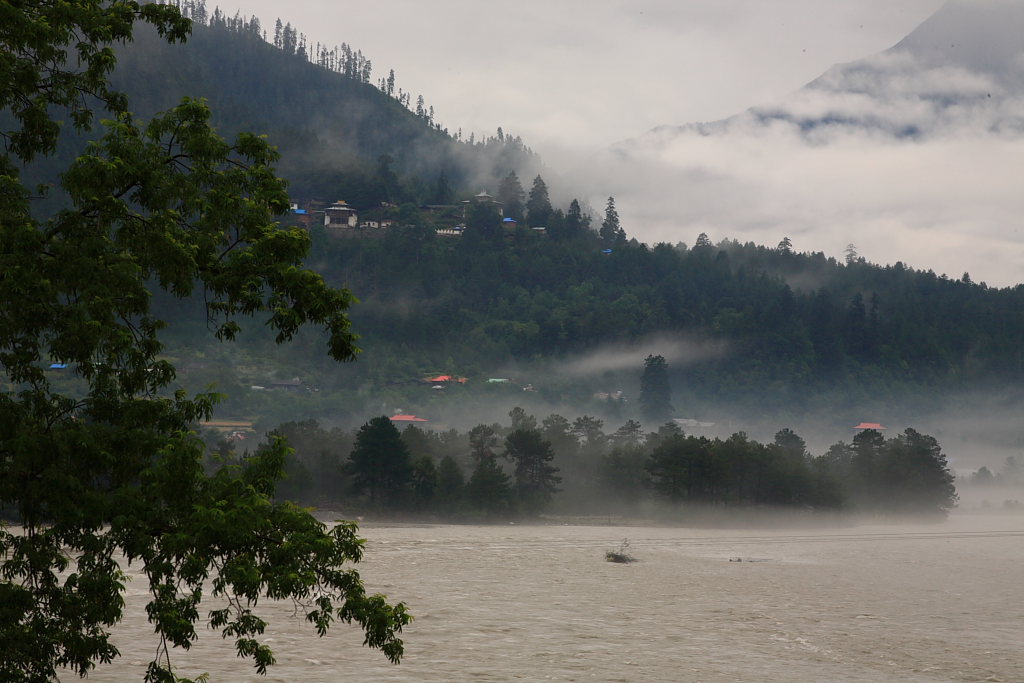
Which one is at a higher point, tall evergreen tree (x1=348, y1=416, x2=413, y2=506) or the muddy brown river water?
tall evergreen tree (x1=348, y1=416, x2=413, y2=506)

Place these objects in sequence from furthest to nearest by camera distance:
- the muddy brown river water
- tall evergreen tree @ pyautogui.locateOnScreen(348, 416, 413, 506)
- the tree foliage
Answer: tall evergreen tree @ pyautogui.locateOnScreen(348, 416, 413, 506) → the muddy brown river water → the tree foliage

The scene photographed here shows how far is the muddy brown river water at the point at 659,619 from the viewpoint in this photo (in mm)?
35531

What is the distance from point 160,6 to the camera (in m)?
18.8

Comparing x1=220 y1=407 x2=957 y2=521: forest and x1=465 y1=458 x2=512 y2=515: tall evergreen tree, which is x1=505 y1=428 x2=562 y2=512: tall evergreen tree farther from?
x1=465 y1=458 x2=512 y2=515: tall evergreen tree

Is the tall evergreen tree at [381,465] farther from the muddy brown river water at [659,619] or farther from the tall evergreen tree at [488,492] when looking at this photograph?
the muddy brown river water at [659,619]

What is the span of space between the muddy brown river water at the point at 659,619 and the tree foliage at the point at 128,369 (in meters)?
16.0

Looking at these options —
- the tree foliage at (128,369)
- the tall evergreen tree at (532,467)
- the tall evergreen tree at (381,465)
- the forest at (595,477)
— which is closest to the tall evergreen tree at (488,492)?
the forest at (595,477)

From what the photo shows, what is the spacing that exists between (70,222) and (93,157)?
1.11 m

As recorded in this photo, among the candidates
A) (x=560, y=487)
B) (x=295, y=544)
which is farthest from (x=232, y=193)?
(x=560, y=487)

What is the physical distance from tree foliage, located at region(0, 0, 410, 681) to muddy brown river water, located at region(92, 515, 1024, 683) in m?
16.0

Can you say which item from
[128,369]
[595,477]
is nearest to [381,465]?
[595,477]

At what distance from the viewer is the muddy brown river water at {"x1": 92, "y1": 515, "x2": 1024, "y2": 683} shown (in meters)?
35.5

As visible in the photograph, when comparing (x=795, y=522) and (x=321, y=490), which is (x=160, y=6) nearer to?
(x=321, y=490)

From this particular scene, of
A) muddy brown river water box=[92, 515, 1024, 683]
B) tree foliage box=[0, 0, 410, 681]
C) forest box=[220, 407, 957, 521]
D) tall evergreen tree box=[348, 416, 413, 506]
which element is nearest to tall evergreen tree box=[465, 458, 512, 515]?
forest box=[220, 407, 957, 521]
